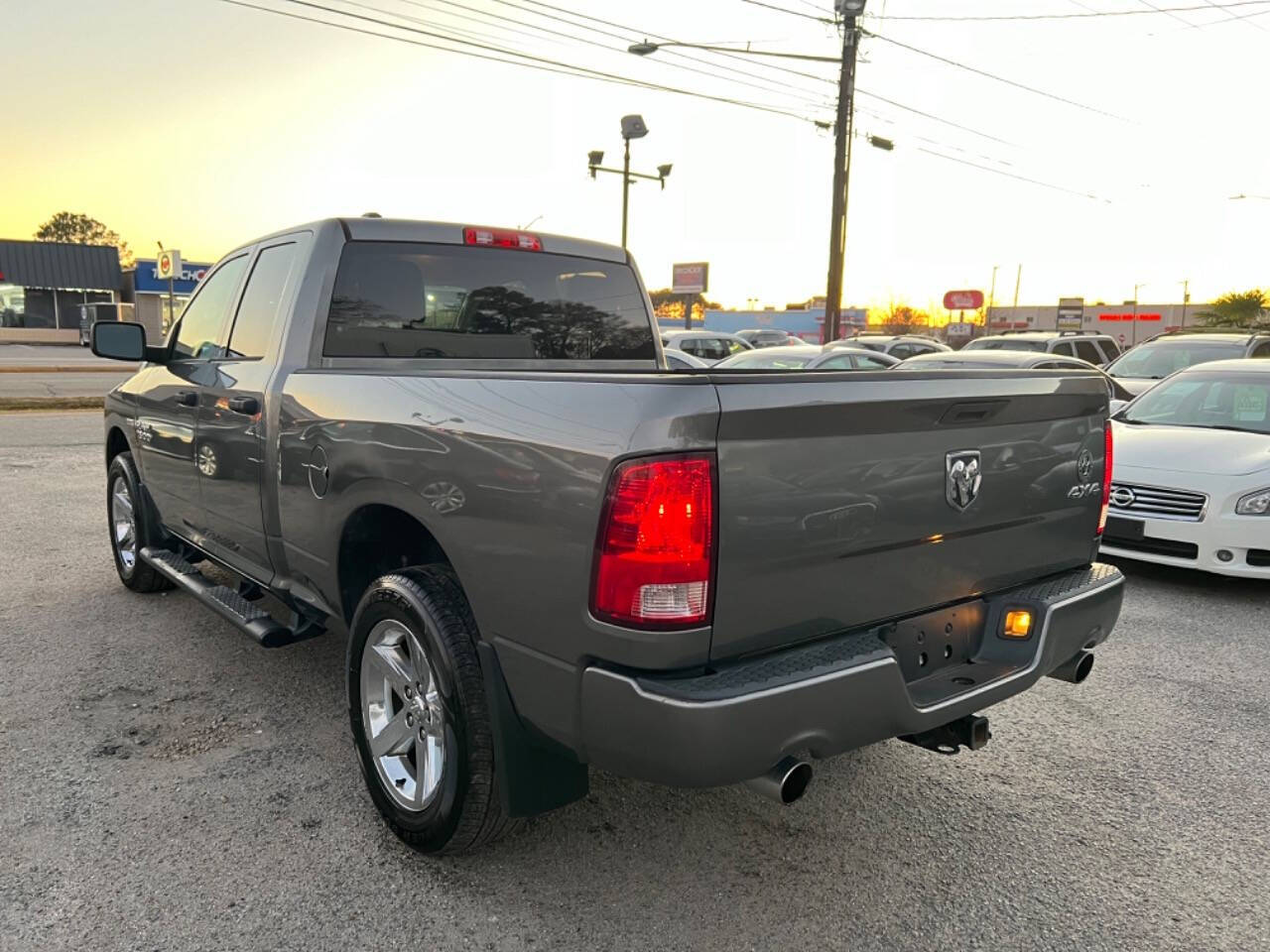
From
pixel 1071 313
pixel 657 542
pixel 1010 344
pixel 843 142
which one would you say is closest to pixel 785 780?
pixel 657 542

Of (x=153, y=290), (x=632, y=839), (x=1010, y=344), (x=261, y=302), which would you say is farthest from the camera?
(x=153, y=290)

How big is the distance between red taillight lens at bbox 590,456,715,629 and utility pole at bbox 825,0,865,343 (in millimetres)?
16566

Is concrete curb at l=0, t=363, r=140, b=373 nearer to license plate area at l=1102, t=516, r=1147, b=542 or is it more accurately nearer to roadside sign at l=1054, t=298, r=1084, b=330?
license plate area at l=1102, t=516, r=1147, b=542

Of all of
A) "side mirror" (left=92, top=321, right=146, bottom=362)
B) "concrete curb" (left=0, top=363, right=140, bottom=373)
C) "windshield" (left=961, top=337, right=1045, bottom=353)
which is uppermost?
"windshield" (left=961, top=337, right=1045, bottom=353)

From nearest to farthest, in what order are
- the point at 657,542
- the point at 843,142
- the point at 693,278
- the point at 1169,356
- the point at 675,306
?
1. the point at 657,542
2. the point at 1169,356
3. the point at 843,142
4. the point at 693,278
5. the point at 675,306

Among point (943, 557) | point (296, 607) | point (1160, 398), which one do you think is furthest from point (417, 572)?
point (1160, 398)

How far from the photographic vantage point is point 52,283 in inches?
1978

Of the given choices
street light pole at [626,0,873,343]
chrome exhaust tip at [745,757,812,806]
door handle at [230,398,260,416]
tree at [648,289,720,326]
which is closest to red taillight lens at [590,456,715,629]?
chrome exhaust tip at [745,757,812,806]

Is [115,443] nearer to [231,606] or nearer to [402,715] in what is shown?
[231,606]

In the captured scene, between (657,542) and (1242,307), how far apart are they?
4460 centimetres

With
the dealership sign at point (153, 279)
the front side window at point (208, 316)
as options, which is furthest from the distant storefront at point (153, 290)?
the front side window at point (208, 316)

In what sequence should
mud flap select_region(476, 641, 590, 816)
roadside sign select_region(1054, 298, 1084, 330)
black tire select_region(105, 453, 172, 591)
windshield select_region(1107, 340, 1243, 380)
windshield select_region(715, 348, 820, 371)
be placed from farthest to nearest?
roadside sign select_region(1054, 298, 1084, 330)
windshield select_region(715, 348, 820, 371)
windshield select_region(1107, 340, 1243, 380)
black tire select_region(105, 453, 172, 591)
mud flap select_region(476, 641, 590, 816)

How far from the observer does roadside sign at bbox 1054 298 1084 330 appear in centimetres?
6138

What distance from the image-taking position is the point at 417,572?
110 inches
